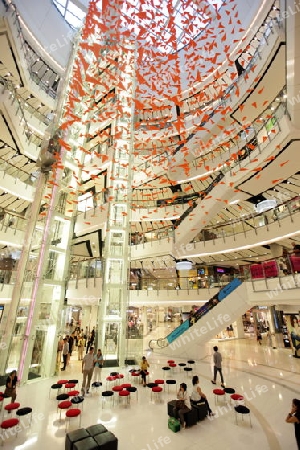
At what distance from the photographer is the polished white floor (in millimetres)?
4359

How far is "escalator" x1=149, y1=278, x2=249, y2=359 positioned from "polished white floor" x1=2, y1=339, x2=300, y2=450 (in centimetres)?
211

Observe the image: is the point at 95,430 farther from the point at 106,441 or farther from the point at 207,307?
the point at 207,307

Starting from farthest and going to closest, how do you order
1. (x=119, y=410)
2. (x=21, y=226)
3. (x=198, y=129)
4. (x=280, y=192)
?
(x=198, y=129) → (x=280, y=192) → (x=21, y=226) → (x=119, y=410)

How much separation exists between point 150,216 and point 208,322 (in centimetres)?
839

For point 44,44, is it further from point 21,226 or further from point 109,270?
point 109,270

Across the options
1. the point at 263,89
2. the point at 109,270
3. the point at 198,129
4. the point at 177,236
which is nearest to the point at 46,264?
the point at 109,270

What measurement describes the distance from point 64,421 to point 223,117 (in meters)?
15.2

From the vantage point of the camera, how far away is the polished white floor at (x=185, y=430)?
436 centimetres

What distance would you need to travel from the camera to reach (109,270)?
39.6ft

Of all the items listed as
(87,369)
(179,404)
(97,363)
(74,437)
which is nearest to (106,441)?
(74,437)

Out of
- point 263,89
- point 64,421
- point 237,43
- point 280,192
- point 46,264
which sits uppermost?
point 237,43

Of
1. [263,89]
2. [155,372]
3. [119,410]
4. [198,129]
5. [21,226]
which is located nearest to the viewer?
[119,410]

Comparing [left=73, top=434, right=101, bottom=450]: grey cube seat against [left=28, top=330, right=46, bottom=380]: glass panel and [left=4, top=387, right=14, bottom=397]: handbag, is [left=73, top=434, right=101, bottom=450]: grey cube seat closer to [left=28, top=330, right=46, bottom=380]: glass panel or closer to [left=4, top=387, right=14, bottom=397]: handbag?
[left=4, top=387, right=14, bottom=397]: handbag

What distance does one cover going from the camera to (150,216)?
17.1m
